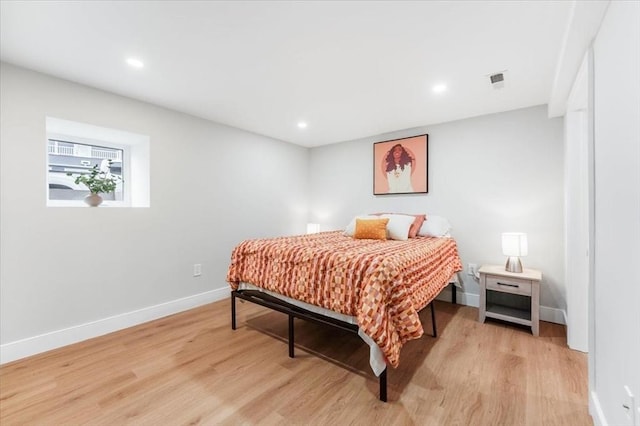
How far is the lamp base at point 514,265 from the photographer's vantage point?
266cm

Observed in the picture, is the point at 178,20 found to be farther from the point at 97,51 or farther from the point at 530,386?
the point at 530,386

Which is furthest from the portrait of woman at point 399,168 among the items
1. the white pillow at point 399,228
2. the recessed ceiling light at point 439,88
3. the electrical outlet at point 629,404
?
the electrical outlet at point 629,404

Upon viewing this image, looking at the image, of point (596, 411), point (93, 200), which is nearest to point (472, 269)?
point (596, 411)

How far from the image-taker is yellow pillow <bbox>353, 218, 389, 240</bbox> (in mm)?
3018

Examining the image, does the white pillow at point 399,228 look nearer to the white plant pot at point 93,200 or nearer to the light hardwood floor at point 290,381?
the light hardwood floor at point 290,381

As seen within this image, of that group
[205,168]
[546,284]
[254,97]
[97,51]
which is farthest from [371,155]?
[97,51]

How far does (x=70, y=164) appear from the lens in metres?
2.67

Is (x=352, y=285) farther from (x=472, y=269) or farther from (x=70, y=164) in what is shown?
(x=70, y=164)

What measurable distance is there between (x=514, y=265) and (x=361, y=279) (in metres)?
1.91

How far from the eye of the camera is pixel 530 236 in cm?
290

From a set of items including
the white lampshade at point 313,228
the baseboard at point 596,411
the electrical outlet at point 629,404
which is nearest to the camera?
the electrical outlet at point 629,404

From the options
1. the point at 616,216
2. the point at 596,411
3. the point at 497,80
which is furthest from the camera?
the point at 497,80

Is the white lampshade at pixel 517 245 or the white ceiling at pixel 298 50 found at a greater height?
the white ceiling at pixel 298 50

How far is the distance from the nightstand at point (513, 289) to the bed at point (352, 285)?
463 mm
